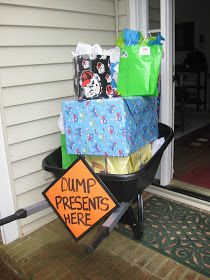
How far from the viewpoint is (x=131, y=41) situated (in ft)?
6.52

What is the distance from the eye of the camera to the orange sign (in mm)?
1610

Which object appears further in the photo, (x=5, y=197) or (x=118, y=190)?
(x=5, y=197)

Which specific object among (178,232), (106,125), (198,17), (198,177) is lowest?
(178,232)

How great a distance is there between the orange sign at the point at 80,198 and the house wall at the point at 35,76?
639 mm

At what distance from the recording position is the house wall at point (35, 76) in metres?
2.12

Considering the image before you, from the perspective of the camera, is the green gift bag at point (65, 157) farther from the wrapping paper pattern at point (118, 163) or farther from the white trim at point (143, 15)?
the white trim at point (143, 15)

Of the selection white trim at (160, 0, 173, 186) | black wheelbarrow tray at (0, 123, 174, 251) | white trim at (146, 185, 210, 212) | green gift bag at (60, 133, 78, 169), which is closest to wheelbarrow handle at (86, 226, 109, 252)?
black wheelbarrow tray at (0, 123, 174, 251)

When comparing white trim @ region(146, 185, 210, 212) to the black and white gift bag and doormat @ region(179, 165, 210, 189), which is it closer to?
doormat @ region(179, 165, 210, 189)

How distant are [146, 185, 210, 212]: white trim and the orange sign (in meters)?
1.32

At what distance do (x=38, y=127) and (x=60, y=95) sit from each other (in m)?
0.34

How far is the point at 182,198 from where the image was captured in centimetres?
272

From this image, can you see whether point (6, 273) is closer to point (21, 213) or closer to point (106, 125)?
point (21, 213)

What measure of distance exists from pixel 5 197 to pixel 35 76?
37.5 inches

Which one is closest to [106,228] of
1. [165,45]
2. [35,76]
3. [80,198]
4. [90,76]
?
[80,198]
